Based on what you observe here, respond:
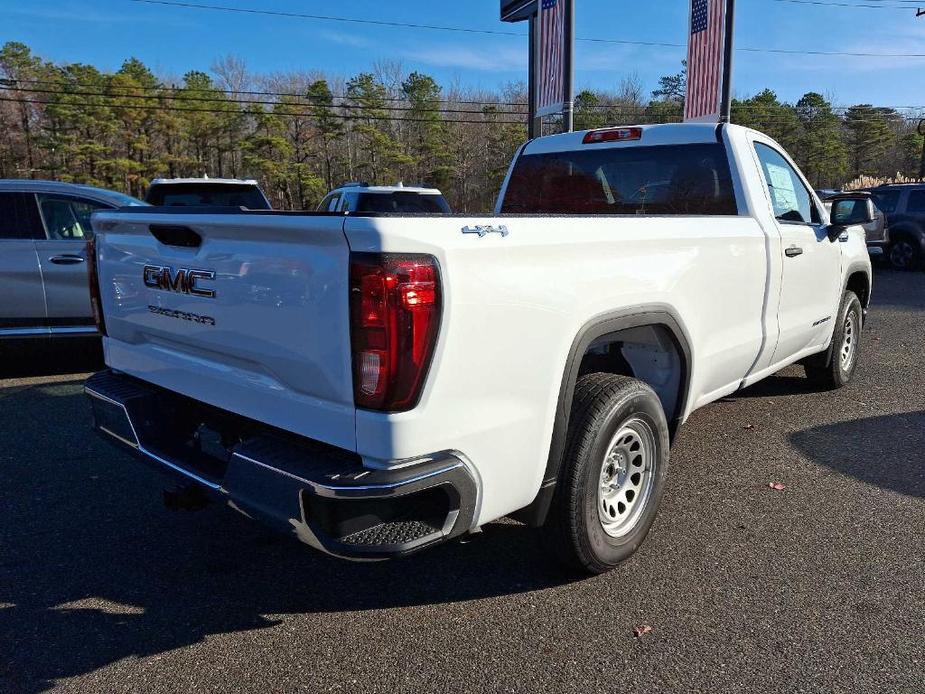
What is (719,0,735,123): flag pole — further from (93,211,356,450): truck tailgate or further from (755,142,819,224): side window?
(93,211,356,450): truck tailgate

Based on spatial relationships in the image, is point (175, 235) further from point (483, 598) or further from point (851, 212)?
point (851, 212)

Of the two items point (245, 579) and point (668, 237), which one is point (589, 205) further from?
point (245, 579)

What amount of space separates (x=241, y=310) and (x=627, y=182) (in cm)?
300

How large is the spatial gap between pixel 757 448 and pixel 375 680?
3260 mm

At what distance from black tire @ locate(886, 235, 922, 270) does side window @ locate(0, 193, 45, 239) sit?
56.1 feet

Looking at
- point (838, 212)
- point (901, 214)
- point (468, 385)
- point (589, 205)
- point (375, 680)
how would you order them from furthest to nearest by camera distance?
point (901, 214), point (838, 212), point (589, 205), point (375, 680), point (468, 385)

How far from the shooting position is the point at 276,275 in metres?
2.34

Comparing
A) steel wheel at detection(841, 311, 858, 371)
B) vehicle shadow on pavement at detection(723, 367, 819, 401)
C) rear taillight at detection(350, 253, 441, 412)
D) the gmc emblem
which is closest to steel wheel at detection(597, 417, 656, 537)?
rear taillight at detection(350, 253, 441, 412)

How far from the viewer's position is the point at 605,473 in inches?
121

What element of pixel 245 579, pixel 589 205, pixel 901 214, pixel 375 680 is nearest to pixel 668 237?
pixel 589 205

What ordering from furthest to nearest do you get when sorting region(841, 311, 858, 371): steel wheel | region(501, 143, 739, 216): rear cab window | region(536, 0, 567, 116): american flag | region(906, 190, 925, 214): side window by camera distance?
region(906, 190, 925, 214): side window < region(536, 0, 567, 116): american flag < region(841, 311, 858, 371): steel wheel < region(501, 143, 739, 216): rear cab window

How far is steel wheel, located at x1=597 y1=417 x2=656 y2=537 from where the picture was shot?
3.10 m

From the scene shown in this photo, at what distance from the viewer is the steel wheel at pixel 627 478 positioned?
3.10 metres

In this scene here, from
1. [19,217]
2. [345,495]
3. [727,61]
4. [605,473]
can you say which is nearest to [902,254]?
[727,61]
